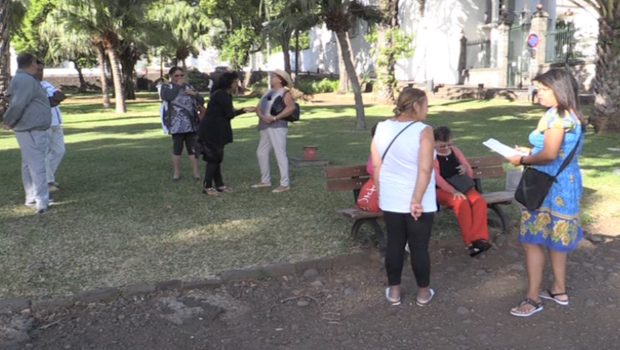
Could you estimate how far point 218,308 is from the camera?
4.36 metres

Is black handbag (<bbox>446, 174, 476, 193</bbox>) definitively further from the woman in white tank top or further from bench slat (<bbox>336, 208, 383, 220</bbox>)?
the woman in white tank top

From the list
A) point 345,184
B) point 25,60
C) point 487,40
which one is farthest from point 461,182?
point 487,40

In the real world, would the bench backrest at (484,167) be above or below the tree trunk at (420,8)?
below

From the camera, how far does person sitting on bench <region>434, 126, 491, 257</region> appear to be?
16.9ft

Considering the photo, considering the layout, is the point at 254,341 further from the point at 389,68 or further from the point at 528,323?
the point at 389,68

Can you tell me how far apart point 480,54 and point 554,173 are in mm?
24944

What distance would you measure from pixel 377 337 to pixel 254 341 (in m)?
0.78

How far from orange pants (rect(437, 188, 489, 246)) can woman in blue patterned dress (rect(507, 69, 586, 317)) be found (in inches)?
38.8

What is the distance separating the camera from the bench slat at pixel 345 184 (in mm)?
5730

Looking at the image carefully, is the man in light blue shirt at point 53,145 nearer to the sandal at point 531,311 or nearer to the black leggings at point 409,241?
the black leggings at point 409,241

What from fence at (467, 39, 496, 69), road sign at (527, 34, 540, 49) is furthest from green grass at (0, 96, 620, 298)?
fence at (467, 39, 496, 69)

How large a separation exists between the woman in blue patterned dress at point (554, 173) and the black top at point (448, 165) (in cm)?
140

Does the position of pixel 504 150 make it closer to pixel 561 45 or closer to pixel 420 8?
pixel 561 45

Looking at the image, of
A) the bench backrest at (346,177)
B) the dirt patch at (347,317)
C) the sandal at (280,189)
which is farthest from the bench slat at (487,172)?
the sandal at (280,189)
